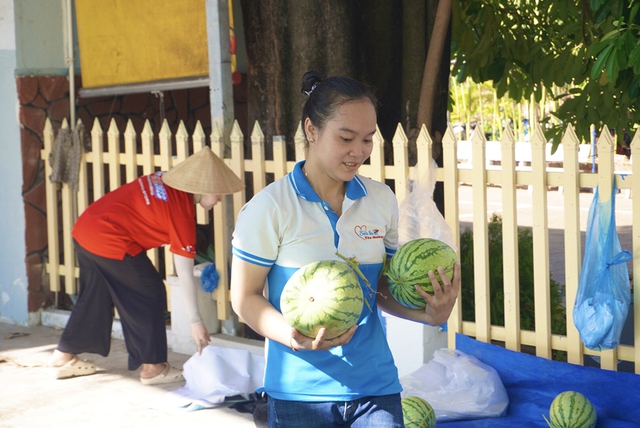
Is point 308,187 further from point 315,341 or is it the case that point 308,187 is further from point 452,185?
point 452,185

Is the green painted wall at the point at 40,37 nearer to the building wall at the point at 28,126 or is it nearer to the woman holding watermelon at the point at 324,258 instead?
the building wall at the point at 28,126

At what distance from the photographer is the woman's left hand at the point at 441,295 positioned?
246 centimetres

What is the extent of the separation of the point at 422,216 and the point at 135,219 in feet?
6.43

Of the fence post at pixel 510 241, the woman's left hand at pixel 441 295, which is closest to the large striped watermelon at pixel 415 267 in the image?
the woman's left hand at pixel 441 295

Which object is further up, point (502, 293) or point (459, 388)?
point (502, 293)

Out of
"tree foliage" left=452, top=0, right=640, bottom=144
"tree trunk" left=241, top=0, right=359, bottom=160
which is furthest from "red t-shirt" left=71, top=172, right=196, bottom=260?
"tree foliage" left=452, top=0, right=640, bottom=144

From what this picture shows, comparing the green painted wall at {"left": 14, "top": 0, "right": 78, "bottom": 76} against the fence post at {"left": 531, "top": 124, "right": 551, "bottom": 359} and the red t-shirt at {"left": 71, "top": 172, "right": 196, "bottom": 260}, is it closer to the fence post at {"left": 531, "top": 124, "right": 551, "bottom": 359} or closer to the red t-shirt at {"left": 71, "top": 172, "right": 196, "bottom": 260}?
the red t-shirt at {"left": 71, "top": 172, "right": 196, "bottom": 260}

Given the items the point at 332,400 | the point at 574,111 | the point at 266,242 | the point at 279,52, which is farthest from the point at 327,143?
the point at 574,111

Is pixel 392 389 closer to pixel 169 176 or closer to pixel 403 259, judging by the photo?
pixel 403 259

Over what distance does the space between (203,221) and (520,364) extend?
270 centimetres

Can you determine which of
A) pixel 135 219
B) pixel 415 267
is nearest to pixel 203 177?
pixel 135 219

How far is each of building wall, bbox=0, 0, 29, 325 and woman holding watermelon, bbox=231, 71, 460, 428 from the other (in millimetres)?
5294

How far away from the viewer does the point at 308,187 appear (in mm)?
2557

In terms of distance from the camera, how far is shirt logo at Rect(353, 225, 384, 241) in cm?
259
